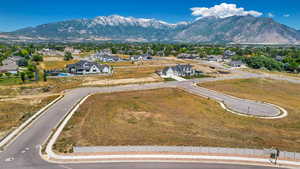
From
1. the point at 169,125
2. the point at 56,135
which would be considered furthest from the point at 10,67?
the point at 169,125

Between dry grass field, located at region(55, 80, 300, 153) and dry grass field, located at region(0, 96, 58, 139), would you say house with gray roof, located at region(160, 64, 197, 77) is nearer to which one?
dry grass field, located at region(55, 80, 300, 153)

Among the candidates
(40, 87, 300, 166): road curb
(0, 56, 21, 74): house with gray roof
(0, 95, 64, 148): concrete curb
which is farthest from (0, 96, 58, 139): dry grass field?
(0, 56, 21, 74): house with gray roof

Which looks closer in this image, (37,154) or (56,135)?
(37,154)

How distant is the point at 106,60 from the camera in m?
122

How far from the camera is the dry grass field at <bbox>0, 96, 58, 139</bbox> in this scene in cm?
2930

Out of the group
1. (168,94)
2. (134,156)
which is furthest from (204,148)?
(168,94)

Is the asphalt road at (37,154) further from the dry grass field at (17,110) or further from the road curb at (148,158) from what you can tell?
the dry grass field at (17,110)

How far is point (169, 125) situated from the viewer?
30.7 meters

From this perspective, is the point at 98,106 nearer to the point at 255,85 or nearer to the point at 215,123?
the point at 215,123

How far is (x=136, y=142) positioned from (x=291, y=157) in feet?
57.2

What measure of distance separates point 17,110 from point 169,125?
29.5 m

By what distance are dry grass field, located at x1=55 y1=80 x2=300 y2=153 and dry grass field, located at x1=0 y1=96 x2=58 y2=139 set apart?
8317mm

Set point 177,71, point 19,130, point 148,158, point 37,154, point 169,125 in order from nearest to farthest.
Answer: point 148,158 → point 37,154 → point 19,130 → point 169,125 → point 177,71

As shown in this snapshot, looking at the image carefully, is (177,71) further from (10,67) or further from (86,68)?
(10,67)
